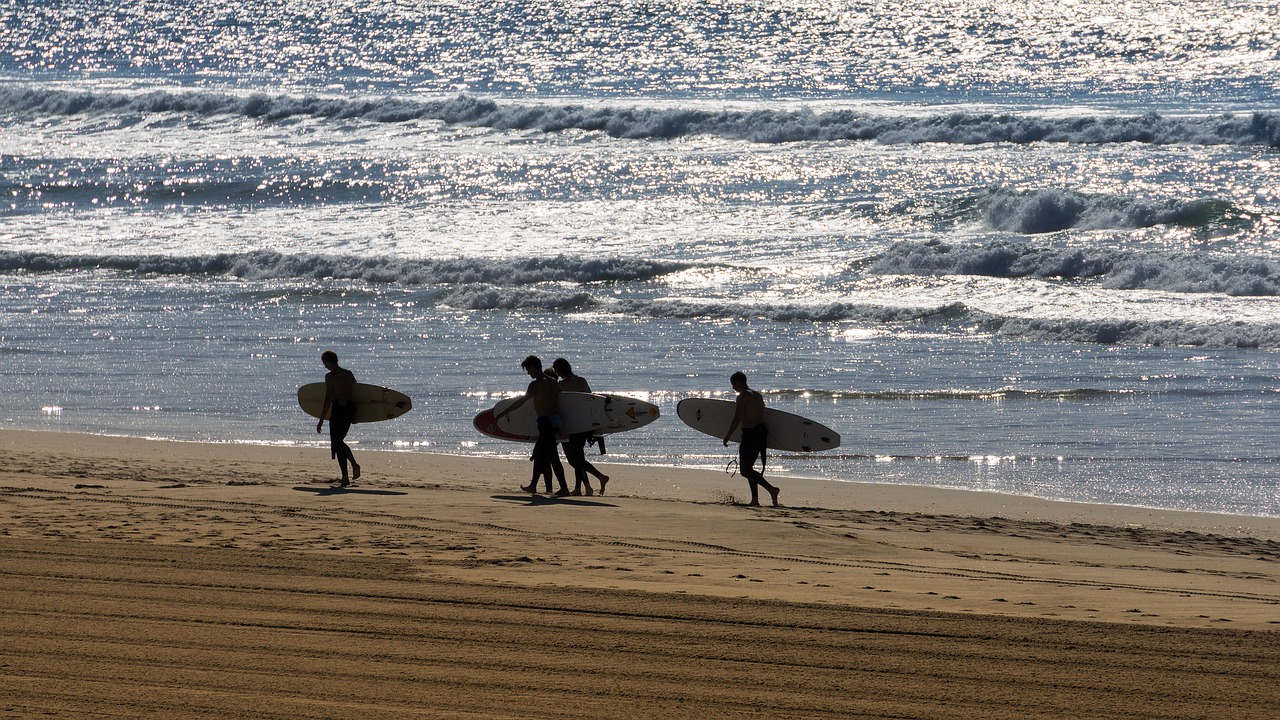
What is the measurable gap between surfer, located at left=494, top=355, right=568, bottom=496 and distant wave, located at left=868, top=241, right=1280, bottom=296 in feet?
45.5

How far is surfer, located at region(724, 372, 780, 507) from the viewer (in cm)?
1012

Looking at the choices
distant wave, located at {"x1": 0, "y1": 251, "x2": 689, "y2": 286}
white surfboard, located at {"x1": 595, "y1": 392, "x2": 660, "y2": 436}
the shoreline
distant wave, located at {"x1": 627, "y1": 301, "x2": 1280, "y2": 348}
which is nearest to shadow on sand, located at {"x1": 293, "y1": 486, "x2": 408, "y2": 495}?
the shoreline

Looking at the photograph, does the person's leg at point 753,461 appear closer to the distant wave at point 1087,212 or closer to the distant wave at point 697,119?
the distant wave at point 1087,212

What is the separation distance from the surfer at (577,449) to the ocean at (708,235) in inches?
52.6

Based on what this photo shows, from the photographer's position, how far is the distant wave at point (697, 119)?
34.8 meters

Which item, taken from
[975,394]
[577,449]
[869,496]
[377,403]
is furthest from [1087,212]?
[577,449]

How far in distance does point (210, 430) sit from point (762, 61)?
41888 millimetres

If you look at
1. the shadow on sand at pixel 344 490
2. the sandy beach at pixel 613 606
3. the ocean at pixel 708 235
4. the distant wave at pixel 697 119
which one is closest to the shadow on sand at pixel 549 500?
the sandy beach at pixel 613 606

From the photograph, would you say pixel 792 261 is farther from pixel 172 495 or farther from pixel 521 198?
pixel 172 495

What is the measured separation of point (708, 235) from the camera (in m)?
27.2

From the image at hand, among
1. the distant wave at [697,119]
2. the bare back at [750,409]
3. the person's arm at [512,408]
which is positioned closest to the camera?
the bare back at [750,409]

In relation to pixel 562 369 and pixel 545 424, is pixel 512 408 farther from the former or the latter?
pixel 545 424

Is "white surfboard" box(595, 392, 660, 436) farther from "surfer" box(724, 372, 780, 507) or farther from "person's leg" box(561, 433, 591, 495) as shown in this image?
"surfer" box(724, 372, 780, 507)

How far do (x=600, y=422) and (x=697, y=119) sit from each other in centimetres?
2972
